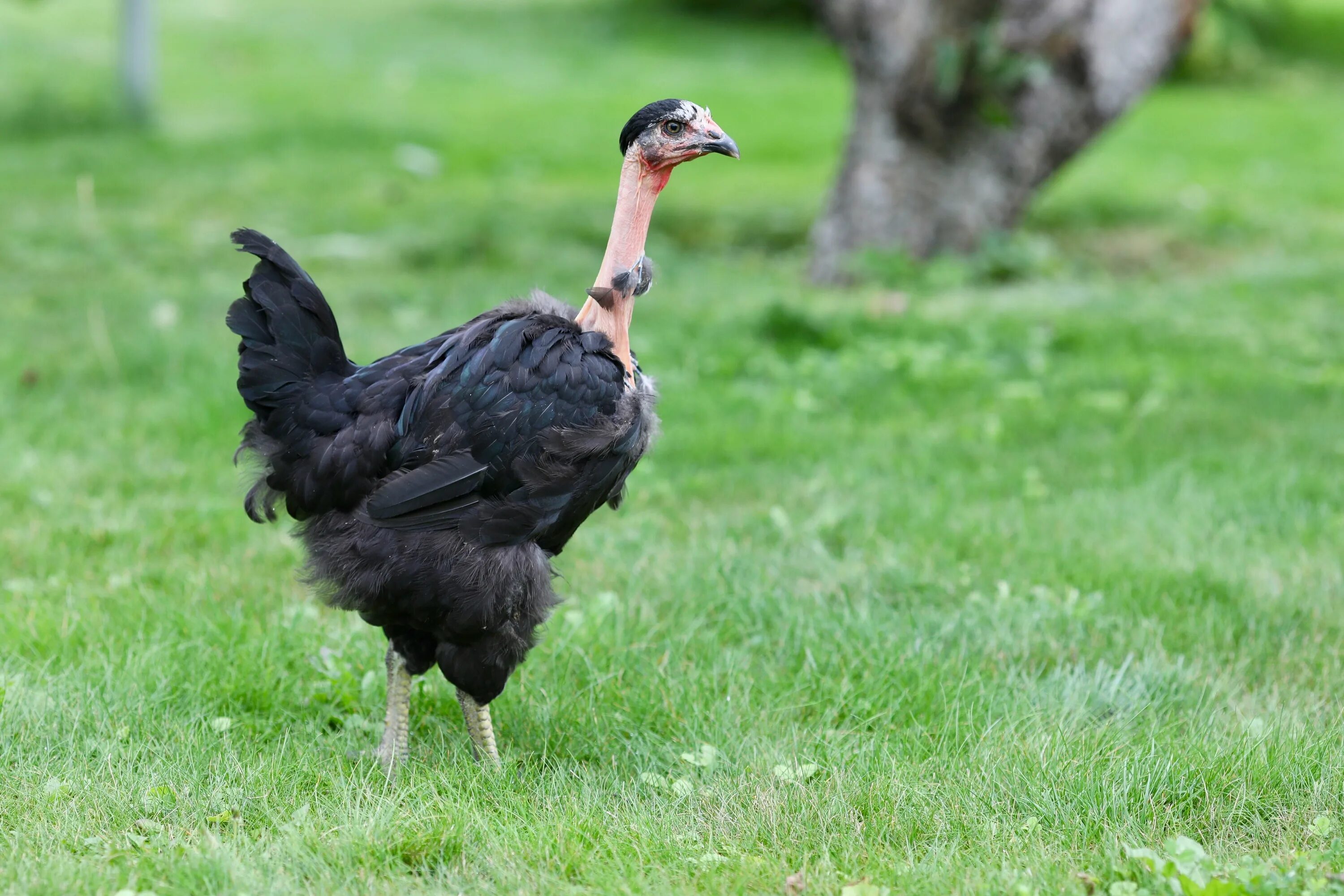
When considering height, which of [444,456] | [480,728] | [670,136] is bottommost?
[480,728]

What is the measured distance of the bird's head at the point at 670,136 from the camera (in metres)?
3.62

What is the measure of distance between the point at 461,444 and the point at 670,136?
105cm

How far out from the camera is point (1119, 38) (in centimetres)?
988

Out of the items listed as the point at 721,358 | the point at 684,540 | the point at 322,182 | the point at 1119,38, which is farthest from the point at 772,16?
the point at 684,540

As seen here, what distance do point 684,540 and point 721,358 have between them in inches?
99.1

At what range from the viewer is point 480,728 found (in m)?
3.80

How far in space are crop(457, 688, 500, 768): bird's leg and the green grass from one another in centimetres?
10

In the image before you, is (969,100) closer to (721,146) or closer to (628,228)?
(721,146)

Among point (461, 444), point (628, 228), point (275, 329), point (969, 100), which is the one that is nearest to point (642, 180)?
point (628, 228)

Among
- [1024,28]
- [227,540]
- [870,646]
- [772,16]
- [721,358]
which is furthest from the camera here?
[772,16]

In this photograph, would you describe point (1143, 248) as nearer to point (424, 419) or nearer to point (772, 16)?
Result: point (424, 419)

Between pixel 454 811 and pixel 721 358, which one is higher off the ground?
pixel 721 358

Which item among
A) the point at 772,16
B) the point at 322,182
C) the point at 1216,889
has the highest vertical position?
the point at 772,16

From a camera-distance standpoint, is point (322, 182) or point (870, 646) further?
point (322, 182)
